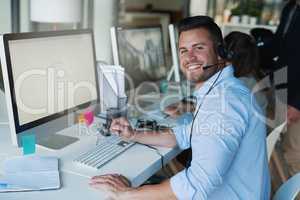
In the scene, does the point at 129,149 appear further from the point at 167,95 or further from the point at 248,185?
the point at 167,95

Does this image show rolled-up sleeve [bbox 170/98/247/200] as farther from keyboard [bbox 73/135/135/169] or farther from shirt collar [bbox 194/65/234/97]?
keyboard [bbox 73/135/135/169]

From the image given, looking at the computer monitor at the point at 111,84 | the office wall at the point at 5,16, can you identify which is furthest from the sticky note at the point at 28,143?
the office wall at the point at 5,16

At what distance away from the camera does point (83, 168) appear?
1.35 meters

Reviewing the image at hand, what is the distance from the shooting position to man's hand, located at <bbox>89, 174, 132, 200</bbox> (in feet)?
3.84

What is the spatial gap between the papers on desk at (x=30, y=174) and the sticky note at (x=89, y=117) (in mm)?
412

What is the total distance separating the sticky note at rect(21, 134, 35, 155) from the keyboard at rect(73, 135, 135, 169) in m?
0.18

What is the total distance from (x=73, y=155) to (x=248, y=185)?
0.69 metres

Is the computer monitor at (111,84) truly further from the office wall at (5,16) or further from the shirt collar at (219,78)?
the office wall at (5,16)

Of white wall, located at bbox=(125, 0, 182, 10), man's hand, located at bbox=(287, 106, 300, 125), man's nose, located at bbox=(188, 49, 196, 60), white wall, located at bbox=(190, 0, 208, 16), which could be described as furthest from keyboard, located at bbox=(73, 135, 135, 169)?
white wall, located at bbox=(125, 0, 182, 10)

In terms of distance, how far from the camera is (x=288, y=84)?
8.32ft

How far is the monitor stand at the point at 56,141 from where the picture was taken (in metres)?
1.56

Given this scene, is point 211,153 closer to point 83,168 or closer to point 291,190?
point 291,190

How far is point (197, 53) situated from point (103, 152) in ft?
1.81

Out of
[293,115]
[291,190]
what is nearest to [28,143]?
[291,190]
